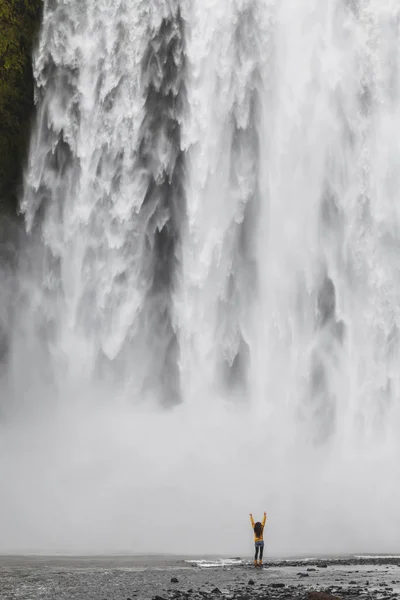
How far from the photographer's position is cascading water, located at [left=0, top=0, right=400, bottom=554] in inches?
1387

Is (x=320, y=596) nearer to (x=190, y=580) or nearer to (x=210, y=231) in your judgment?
(x=190, y=580)

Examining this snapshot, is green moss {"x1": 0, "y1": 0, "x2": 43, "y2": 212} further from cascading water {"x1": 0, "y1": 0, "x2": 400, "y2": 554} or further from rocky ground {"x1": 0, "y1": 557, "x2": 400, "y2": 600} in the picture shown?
rocky ground {"x1": 0, "y1": 557, "x2": 400, "y2": 600}

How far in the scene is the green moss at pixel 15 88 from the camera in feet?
125

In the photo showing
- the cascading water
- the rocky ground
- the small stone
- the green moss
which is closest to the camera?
the small stone

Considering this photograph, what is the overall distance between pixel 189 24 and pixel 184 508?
65.2 feet

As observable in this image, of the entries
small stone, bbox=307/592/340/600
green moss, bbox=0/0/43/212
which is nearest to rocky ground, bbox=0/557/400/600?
small stone, bbox=307/592/340/600

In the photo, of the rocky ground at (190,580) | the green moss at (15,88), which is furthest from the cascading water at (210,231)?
the rocky ground at (190,580)

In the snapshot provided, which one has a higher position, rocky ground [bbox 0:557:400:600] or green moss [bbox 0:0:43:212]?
green moss [bbox 0:0:43:212]

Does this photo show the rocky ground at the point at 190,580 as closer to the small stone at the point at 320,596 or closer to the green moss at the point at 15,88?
the small stone at the point at 320,596

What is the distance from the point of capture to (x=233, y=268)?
36.4 m

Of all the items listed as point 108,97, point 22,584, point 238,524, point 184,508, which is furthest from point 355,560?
point 108,97

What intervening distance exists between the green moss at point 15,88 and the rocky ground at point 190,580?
62.5 feet

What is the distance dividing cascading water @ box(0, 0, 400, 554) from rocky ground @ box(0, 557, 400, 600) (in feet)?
33.3

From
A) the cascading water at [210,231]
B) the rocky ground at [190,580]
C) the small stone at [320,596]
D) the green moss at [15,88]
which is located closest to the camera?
the small stone at [320,596]
